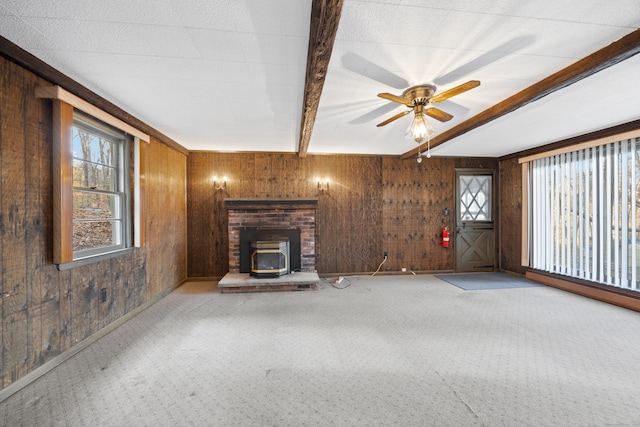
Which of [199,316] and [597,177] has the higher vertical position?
[597,177]

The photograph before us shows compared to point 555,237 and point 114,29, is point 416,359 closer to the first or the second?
point 114,29

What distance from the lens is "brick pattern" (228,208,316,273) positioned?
14.6ft

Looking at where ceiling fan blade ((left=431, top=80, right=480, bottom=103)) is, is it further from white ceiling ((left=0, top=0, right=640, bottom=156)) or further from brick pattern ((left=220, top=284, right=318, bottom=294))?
brick pattern ((left=220, top=284, right=318, bottom=294))

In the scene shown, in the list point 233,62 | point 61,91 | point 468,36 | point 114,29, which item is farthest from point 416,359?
point 61,91

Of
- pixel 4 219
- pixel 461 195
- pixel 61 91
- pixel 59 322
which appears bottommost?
pixel 59 322

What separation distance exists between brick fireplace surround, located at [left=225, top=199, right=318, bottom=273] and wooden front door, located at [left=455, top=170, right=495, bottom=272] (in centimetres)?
308

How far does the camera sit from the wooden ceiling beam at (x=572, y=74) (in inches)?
66.6

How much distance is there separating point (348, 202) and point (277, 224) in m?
1.47

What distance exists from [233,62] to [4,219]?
194 centimetres

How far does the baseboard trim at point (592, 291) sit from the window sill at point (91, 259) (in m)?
6.24

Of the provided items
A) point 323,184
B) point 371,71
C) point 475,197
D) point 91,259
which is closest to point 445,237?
point 475,197

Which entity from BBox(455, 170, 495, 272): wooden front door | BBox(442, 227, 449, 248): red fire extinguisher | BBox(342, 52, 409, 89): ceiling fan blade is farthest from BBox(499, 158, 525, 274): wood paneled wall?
BBox(342, 52, 409, 89): ceiling fan blade

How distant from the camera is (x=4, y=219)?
176cm

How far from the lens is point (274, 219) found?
4.61 meters
